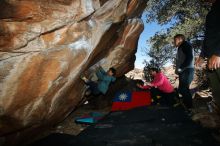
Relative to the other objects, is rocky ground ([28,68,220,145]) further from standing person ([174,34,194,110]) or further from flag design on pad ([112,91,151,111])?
standing person ([174,34,194,110])

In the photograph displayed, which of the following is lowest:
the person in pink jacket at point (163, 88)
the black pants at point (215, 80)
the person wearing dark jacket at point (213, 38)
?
the person in pink jacket at point (163, 88)

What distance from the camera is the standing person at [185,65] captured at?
9688 millimetres

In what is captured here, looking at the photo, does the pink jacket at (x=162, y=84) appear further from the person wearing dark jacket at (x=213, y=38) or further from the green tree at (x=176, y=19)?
the person wearing dark jacket at (x=213, y=38)

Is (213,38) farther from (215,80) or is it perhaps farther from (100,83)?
(100,83)

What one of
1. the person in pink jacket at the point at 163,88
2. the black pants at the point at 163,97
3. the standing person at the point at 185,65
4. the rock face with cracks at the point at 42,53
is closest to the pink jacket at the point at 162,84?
the person in pink jacket at the point at 163,88

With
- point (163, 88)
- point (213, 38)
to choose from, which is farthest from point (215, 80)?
point (163, 88)

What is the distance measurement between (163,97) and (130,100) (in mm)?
1429

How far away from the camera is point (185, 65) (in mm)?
9766

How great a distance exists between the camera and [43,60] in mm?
7180

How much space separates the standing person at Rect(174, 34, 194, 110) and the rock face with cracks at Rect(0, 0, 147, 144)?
2.56 meters

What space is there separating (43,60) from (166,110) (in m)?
5.25

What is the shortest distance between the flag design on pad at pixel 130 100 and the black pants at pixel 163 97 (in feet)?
0.84

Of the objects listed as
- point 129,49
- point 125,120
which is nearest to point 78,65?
point 125,120

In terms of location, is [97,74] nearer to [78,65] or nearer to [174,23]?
[78,65]
